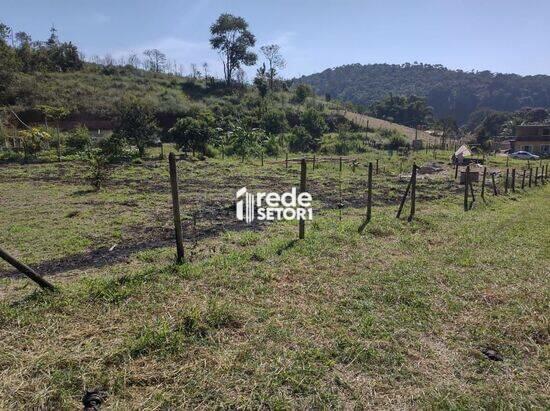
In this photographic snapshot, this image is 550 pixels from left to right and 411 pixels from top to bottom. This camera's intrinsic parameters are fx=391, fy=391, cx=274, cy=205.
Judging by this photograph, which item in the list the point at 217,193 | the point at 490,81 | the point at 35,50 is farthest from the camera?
the point at 490,81

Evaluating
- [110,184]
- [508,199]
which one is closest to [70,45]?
[110,184]

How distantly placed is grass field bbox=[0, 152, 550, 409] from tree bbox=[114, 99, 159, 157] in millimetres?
15569

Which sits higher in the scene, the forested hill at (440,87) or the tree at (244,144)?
the forested hill at (440,87)

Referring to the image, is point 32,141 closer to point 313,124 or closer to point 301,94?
point 313,124

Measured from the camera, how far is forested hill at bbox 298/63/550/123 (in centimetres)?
12350

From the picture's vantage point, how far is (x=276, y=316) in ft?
14.7

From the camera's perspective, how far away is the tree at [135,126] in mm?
23734

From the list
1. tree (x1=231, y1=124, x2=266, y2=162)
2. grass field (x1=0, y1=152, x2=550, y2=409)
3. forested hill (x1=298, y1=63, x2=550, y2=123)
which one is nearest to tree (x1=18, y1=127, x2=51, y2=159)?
tree (x1=231, y1=124, x2=266, y2=162)

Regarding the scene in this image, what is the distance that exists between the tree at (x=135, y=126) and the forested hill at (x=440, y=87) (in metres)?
109

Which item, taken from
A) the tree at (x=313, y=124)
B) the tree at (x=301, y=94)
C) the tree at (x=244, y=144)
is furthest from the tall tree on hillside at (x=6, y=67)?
the tree at (x=301, y=94)

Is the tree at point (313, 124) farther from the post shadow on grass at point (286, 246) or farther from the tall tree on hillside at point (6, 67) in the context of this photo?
the post shadow on grass at point (286, 246)

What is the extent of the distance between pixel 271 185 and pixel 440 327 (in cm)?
1144

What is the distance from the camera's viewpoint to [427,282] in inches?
219

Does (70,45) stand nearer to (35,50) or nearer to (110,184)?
(35,50)
